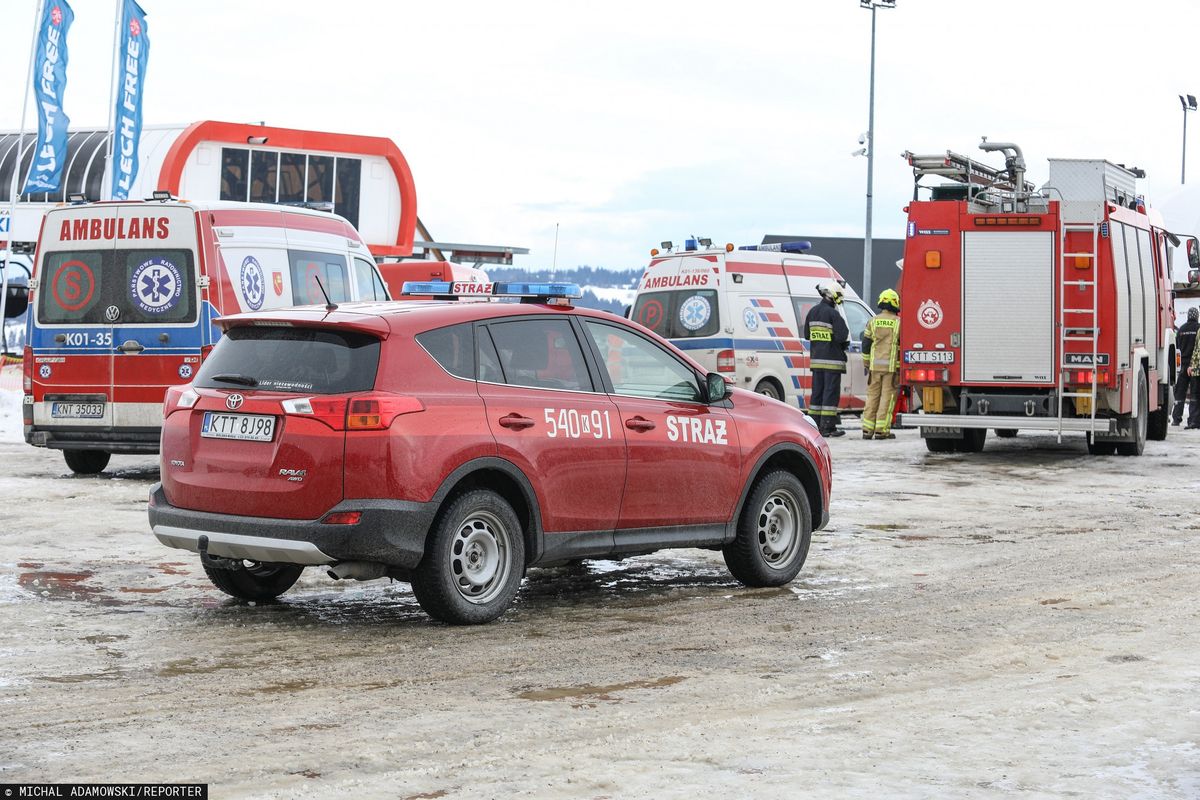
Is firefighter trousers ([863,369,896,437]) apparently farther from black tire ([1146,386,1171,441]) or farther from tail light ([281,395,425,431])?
tail light ([281,395,425,431])

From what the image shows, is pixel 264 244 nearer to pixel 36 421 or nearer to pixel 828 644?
pixel 36 421

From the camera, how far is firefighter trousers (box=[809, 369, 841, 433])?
830 inches

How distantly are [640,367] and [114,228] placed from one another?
296 inches

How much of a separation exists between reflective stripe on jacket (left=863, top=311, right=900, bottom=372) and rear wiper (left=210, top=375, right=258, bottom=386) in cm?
1401

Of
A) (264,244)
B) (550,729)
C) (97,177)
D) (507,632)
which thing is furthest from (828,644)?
(97,177)

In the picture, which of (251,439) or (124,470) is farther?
(124,470)

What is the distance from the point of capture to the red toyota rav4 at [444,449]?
7.07 meters

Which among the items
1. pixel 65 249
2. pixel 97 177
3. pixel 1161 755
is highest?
pixel 97 177

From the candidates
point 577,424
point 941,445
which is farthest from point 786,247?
point 577,424

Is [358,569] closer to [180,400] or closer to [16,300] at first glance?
[180,400]

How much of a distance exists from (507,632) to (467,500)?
661 millimetres

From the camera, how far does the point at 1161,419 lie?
2169cm

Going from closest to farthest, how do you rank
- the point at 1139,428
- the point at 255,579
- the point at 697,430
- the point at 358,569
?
1. the point at 358,569
2. the point at 255,579
3. the point at 697,430
4. the point at 1139,428

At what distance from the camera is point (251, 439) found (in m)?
7.25
